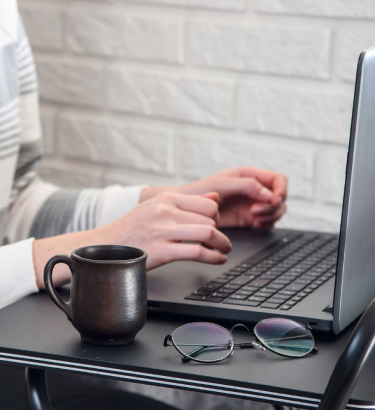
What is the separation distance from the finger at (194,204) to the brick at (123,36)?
31.1 inches

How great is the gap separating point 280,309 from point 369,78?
0.26 meters

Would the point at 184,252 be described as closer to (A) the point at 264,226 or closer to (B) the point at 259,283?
(B) the point at 259,283

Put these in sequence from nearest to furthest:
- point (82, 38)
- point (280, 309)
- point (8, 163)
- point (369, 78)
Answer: point (369, 78) < point (280, 309) < point (8, 163) < point (82, 38)

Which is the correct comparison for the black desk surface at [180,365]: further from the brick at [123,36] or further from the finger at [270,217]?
the brick at [123,36]

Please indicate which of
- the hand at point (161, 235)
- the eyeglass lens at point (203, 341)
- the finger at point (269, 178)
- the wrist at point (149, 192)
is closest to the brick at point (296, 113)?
the finger at point (269, 178)

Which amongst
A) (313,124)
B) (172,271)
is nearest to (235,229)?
(172,271)

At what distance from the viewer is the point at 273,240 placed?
1.09 meters

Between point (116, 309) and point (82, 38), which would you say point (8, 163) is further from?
point (82, 38)

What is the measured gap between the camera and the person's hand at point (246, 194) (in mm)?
1121

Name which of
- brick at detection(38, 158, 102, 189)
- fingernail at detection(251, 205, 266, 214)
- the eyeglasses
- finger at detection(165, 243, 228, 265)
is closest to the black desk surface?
the eyeglasses

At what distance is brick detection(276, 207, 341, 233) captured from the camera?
1.48 meters

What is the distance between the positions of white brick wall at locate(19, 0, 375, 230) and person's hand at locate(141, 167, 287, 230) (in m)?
0.34

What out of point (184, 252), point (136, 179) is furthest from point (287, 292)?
point (136, 179)

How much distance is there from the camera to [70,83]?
A: 1752 millimetres
